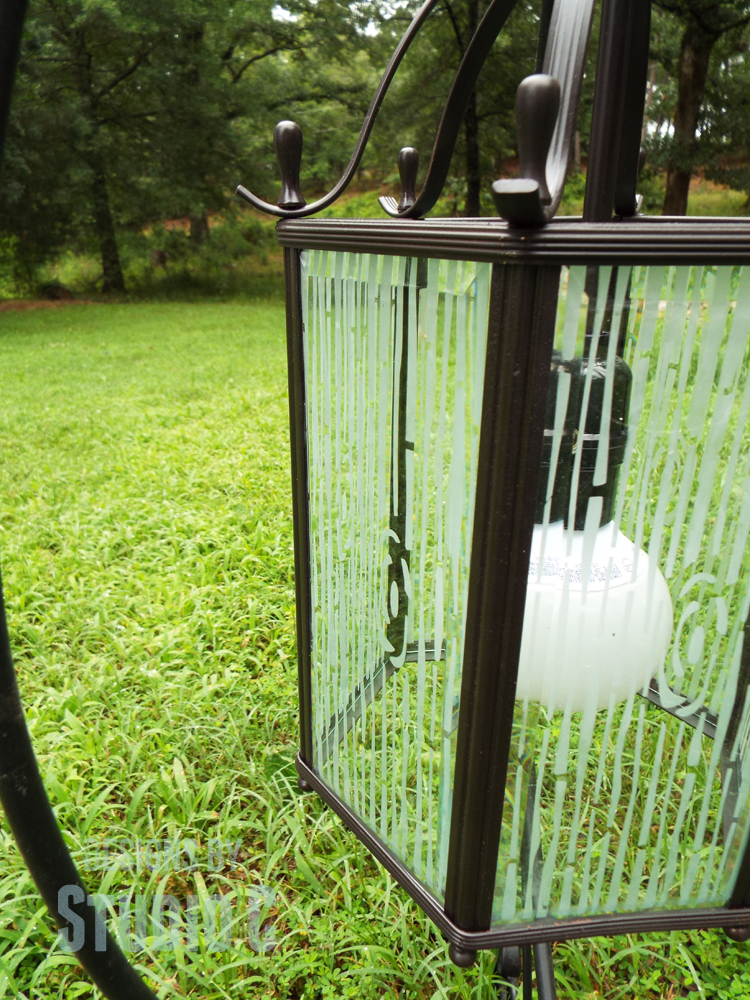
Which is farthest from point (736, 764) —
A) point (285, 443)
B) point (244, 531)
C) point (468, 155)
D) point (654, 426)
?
point (468, 155)

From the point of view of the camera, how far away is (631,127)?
1.00 m

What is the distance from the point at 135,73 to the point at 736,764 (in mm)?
14533

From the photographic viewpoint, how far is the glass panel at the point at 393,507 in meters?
0.79

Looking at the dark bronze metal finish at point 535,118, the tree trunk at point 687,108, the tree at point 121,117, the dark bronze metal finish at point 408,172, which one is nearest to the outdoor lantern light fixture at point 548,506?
the dark bronze metal finish at point 535,118

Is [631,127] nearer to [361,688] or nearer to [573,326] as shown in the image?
[573,326]

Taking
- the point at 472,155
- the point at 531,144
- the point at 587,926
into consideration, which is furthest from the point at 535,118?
the point at 472,155

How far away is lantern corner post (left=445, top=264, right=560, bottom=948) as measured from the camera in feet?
2.13

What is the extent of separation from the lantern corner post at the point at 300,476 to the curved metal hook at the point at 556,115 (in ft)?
1.26

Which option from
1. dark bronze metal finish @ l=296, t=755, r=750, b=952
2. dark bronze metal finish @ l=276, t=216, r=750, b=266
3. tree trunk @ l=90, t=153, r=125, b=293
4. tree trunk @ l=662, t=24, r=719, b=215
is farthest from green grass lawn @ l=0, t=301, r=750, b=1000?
tree trunk @ l=90, t=153, r=125, b=293

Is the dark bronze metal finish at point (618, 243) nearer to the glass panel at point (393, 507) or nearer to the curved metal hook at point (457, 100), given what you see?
the glass panel at point (393, 507)

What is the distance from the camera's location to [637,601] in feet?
2.58

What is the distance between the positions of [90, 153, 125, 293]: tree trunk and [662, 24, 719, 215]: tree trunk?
30.4 ft

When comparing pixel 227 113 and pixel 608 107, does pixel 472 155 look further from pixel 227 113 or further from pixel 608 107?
pixel 608 107

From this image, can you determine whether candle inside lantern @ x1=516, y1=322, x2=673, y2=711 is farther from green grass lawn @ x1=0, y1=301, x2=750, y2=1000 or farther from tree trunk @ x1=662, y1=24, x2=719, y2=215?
tree trunk @ x1=662, y1=24, x2=719, y2=215
